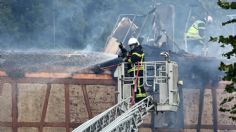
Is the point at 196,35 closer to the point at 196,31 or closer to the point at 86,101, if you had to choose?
the point at 196,31

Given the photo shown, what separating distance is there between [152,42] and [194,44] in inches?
121

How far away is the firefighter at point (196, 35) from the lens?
66.8 feet

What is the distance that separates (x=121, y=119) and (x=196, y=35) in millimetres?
9825

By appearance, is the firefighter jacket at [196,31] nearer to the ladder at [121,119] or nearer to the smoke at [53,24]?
the smoke at [53,24]

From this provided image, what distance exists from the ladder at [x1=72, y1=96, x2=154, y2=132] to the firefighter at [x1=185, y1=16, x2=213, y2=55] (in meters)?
8.08

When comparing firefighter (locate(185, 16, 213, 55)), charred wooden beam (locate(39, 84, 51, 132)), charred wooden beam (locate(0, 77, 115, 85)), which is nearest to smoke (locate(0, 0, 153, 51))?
firefighter (locate(185, 16, 213, 55))

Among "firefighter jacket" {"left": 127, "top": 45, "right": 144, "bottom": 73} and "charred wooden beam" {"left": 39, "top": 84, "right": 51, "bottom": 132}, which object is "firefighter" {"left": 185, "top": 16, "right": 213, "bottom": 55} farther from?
"firefighter jacket" {"left": 127, "top": 45, "right": 144, "bottom": 73}

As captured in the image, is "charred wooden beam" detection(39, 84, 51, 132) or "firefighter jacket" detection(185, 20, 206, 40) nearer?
"charred wooden beam" detection(39, 84, 51, 132)

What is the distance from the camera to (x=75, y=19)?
24.6m

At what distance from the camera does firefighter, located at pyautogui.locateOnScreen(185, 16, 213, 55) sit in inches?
802

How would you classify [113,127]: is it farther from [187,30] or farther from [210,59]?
→ [187,30]

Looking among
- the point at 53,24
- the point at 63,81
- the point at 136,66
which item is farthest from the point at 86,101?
the point at 53,24

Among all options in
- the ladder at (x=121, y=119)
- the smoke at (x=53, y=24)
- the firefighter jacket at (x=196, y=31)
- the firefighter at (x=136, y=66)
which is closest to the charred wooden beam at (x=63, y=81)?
the firefighter at (x=136, y=66)

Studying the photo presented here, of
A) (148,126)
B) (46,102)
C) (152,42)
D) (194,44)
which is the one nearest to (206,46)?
(194,44)
